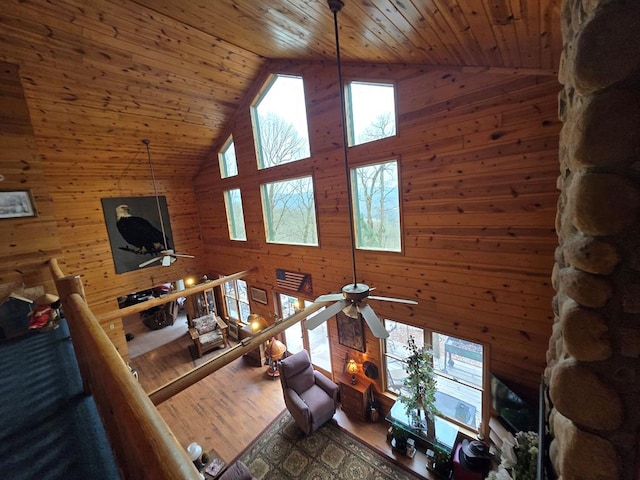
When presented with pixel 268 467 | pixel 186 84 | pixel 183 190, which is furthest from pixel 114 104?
pixel 268 467

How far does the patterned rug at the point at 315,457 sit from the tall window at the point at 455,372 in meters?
1.23

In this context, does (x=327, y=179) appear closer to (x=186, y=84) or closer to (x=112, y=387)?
(x=186, y=84)

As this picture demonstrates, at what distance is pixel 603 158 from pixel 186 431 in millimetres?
7077

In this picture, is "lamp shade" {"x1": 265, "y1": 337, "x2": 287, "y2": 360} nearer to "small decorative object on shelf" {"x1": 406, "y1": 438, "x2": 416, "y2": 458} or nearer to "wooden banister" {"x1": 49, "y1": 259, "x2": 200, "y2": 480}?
"small decorative object on shelf" {"x1": 406, "y1": 438, "x2": 416, "y2": 458}

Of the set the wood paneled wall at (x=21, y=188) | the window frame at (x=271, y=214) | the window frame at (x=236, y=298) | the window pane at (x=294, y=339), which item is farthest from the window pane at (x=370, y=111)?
the window frame at (x=236, y=298)

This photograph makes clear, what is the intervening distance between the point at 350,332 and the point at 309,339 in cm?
155

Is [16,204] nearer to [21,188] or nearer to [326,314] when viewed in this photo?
[21,188]

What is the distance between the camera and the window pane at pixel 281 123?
5.30 metres

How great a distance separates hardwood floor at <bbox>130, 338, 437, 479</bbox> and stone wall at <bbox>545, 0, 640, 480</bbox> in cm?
395

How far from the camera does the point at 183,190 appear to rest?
8.08 m

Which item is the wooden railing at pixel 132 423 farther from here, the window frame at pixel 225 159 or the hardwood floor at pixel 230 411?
the window frame at pixel 225 159

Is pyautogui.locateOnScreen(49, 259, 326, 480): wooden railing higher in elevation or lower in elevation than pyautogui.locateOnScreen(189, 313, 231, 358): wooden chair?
higher

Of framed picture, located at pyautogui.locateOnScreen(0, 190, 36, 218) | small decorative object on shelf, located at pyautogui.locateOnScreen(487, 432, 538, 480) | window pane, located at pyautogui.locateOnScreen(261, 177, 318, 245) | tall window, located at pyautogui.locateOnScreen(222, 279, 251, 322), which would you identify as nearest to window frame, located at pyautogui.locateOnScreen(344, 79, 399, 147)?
window pane, located at pyautogui.locateOnScreen(261, 177, 318, 245)

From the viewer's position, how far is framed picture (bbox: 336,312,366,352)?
504 cm
